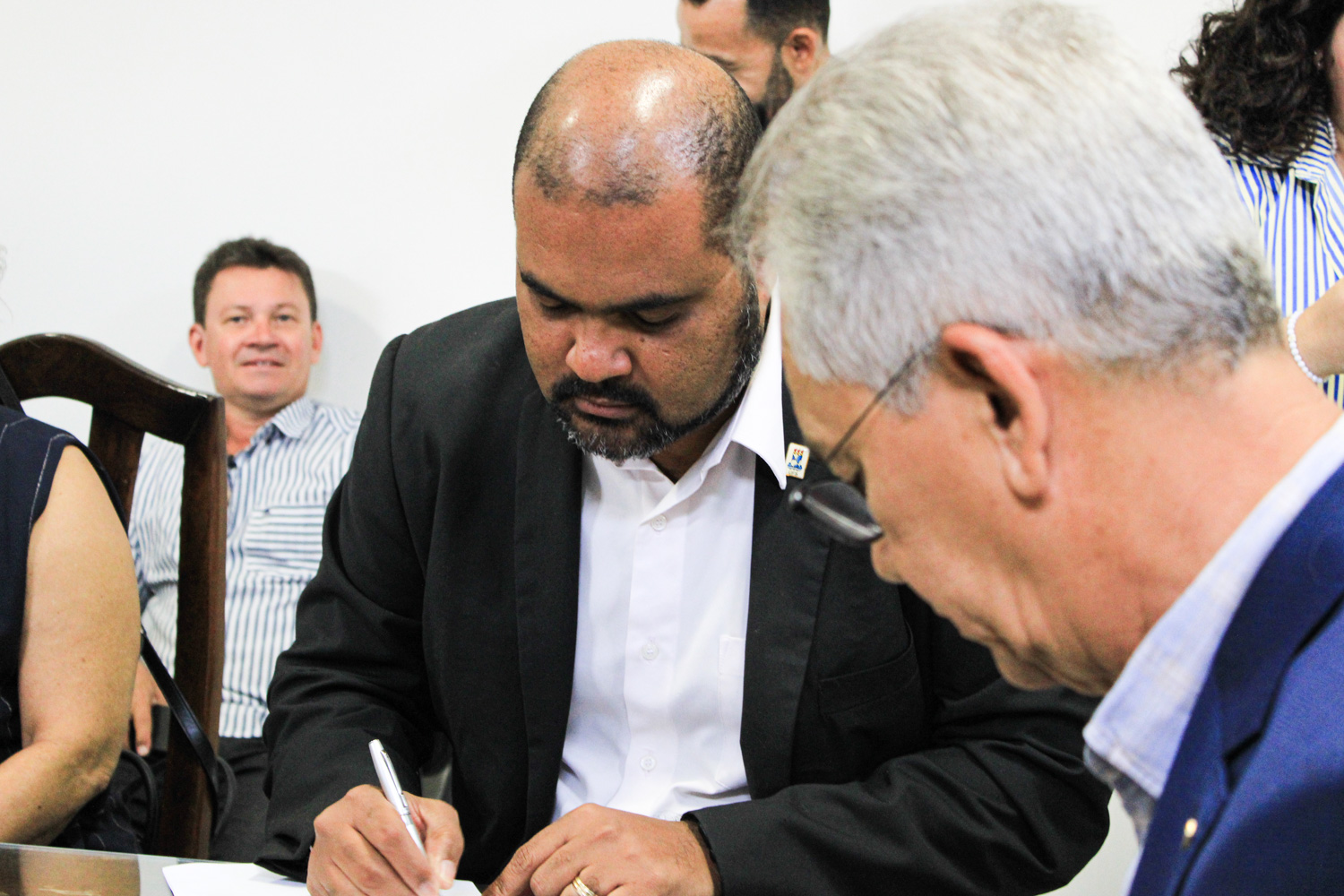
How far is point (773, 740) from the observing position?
4.16ft

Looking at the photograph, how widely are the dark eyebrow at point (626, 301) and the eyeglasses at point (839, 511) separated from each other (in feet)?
1.19

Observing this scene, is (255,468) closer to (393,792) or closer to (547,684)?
(547,684)

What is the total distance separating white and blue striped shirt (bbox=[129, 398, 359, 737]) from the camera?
9.30 ft

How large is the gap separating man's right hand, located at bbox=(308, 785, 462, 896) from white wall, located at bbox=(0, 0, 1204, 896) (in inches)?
85.3

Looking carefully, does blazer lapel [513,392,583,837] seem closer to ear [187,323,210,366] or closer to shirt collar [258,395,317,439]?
shirt collar [258,395,317,439]

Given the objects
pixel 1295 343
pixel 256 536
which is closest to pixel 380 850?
pixel 1295 343

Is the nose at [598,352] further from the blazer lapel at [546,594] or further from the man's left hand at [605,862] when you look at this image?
the man's left hand at [605,862]

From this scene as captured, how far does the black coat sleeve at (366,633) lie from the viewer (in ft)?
4.58

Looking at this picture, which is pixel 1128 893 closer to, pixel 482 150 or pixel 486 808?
pixel 486 808

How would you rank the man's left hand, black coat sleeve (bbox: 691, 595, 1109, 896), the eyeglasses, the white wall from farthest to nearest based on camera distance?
the white wall → black coat sleeve (bbox: 691, 595, 1109, 896) → the man's left hand → the eyeglasses

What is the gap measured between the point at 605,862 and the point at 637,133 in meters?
0.65

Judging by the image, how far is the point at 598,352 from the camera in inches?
47.8

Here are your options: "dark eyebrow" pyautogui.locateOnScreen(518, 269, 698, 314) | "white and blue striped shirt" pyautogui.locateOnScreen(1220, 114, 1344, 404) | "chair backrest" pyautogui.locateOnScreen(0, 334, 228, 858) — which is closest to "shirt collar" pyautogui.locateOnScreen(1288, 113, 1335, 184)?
"white and blue striped shirt" pyautogui.locateOnScreen(1220, 114, 1344, 404)

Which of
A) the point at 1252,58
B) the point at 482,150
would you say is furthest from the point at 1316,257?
the point at 482,150
